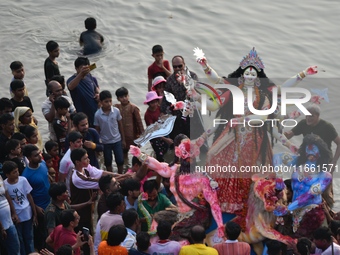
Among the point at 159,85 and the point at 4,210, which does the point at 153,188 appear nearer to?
the point at 4,210

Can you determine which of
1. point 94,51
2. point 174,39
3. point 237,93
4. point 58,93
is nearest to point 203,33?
point 174,39

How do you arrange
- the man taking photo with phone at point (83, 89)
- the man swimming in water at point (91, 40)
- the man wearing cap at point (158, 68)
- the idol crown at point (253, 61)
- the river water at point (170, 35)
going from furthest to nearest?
1. the river water at point (170, 35)
2. the man swimming in water at point (91, 40)
3. the man wearing cap at point (158, 68)
4. the man taking photo with phone at point (83, 89)
5. the idol crown at point (253, 61)

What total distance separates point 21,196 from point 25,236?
538 millimetres

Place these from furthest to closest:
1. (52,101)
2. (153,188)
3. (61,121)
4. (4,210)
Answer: (52,101)
(61,121)
(153,188)
(4,210)

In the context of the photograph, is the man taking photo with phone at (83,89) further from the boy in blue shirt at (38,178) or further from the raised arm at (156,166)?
the raised arm at (156,166)

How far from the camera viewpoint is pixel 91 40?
52.4ft

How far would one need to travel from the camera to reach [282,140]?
10648mm

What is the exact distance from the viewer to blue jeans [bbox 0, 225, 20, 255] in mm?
10188

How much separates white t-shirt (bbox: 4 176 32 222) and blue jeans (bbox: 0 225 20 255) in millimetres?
225

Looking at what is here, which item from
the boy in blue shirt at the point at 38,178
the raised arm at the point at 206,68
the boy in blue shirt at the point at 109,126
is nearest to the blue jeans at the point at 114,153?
the boy in blue shirt at the point at 109,126

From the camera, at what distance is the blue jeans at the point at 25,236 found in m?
10.5

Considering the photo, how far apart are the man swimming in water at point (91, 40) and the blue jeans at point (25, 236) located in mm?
5540

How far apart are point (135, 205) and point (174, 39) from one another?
762 cm

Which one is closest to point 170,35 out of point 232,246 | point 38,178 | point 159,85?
point 159,85
